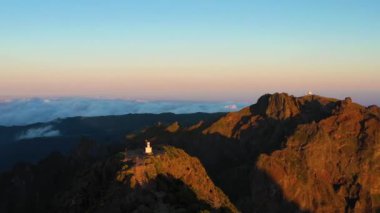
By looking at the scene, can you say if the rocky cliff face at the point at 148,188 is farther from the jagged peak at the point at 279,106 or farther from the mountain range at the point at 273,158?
the jagged peak at the point at 279,106

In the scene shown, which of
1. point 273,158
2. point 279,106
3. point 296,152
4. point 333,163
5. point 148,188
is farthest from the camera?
point 279,106

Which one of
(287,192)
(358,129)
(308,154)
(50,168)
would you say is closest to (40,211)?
(50,168)

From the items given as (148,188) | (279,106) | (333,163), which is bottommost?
(333,163)

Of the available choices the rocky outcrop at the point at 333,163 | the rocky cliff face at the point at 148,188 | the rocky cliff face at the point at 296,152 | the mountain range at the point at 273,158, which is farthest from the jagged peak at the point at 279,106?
the rocky cliff face at the point at 148,188

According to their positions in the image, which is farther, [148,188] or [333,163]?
[333,163]

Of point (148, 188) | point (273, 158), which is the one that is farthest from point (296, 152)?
point (148, 188)

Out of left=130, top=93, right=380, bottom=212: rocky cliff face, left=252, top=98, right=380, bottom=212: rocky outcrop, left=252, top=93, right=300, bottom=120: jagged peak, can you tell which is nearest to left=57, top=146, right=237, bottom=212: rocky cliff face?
left=130, top=93, right=380, bottom=212: rocky cliff face

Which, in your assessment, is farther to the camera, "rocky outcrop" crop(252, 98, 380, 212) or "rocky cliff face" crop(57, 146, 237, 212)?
"rocky outcrop" crop(252, 98, 380, 212)

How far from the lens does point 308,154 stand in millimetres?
171125

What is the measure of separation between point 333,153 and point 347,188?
10.1 m

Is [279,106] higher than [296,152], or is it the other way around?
[279,106]

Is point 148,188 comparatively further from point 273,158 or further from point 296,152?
point 296,152

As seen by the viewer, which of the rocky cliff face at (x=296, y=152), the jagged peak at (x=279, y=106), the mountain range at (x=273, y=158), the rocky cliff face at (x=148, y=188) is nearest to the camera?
the rocky cliff face at (x=148, y=188)

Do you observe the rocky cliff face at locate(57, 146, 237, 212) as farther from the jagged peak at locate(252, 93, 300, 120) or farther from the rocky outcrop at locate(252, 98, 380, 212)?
the jagged peak at locate(252, 93, 300, 120)
